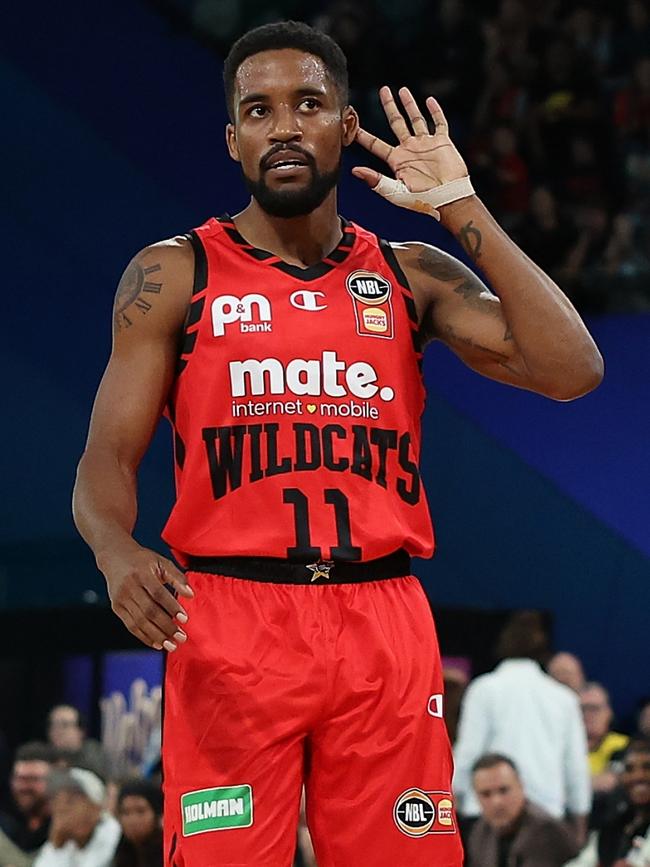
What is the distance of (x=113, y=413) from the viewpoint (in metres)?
3.57

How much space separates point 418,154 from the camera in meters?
3.69

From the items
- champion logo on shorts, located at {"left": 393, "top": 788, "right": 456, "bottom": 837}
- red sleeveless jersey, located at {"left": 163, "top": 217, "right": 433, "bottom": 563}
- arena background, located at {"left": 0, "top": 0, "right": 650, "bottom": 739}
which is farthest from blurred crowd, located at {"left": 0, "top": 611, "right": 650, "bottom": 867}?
red sleeveless jersey, located at {"left": 163, "top": 217, "right": 433, "bottom": 563}

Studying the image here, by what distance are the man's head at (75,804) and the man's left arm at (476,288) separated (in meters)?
4.26

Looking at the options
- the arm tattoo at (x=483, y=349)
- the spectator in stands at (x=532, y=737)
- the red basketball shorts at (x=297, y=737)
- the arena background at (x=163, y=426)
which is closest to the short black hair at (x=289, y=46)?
the arm tattoo at (x=483, y=349)

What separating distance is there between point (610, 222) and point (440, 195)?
760 cm

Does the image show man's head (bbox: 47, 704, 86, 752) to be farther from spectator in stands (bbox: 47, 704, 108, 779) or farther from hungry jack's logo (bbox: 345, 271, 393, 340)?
hungry jack's logo (bbox: 345, 271, 393, 340)

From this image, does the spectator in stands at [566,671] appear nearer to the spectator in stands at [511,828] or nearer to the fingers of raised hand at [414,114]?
the spectator in stands at [511,828]

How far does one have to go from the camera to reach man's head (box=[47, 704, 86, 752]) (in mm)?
8430

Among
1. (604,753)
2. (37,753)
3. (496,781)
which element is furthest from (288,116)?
(604,753)

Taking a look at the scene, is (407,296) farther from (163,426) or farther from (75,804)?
(163,426)

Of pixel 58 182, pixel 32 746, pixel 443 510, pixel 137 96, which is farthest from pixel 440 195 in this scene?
pixel 137 96

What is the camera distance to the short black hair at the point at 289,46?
3676 millimetres

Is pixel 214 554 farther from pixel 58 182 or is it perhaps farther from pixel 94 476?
pixel 58 182

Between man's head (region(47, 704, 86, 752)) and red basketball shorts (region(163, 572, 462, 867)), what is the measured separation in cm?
504
